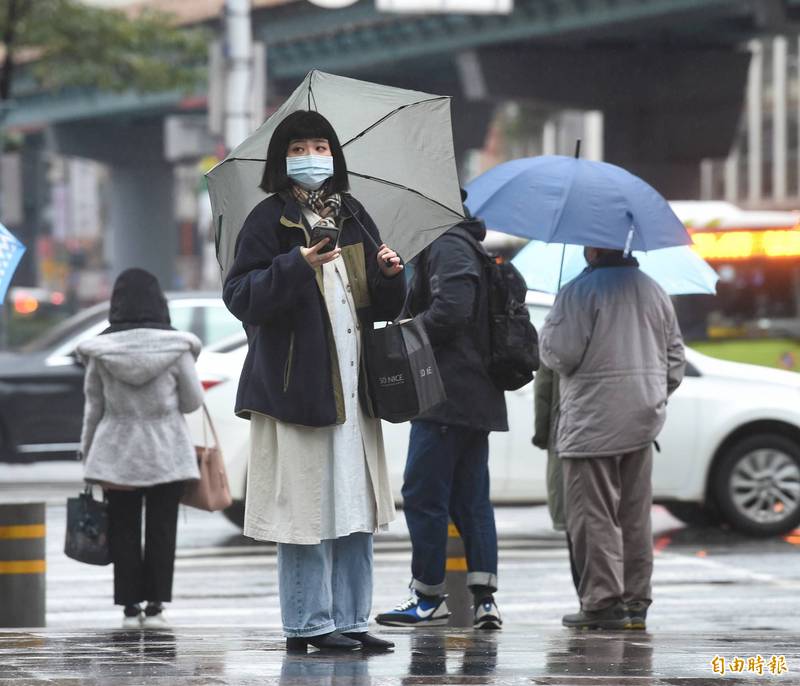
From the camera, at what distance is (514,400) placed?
1107cm

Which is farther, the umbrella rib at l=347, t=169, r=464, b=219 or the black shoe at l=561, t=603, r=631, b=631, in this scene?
the black shoe at l=561, t=603, r=631, b=631

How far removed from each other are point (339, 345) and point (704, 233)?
1377 cm

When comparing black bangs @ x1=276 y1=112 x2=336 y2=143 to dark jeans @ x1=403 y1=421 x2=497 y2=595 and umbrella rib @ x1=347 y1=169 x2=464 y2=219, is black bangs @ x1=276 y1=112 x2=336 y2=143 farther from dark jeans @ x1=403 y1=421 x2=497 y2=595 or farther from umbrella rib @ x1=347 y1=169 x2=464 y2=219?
dark jeans @ x1=403 y1=421 x2=497 y2=595

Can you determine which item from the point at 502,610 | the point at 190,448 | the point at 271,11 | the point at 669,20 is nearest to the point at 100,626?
the point at 190,448

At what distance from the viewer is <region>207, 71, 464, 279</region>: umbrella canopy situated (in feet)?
19.7

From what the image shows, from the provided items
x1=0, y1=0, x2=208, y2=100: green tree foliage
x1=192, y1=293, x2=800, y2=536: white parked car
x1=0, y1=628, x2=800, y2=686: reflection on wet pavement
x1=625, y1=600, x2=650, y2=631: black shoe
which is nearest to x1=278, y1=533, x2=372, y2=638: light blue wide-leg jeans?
x1=0, y1=628, x2=800, y2=686: reflection on wet pavement

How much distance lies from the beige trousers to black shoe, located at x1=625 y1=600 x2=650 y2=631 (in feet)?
0.07

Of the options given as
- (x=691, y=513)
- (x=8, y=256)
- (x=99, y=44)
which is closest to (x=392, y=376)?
(x=8, y=256)

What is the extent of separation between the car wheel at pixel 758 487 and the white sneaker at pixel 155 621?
4761 millimetres

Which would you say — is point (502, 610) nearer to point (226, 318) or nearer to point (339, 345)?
point (339, 345)

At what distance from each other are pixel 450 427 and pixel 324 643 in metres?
1.48

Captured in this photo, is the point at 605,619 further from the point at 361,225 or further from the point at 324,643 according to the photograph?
the point at 361,225

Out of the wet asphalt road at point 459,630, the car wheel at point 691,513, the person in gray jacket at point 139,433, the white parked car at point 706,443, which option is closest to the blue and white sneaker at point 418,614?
the wet asphalt road at point 459,630

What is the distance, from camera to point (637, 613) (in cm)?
715
